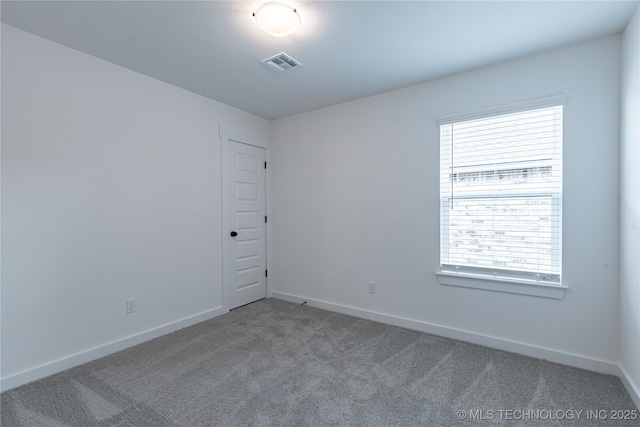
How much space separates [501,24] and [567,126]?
40.2 inches

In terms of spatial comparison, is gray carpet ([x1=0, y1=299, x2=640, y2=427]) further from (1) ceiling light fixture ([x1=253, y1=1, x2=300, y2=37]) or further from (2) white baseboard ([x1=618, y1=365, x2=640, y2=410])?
(1) ceiling light fixture ([x1=253, y1=1, x2=300, y2=37])

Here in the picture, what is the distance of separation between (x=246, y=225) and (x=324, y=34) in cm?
Answer: 262

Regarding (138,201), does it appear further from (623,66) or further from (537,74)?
(623,66)

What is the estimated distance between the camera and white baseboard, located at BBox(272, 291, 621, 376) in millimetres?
2328

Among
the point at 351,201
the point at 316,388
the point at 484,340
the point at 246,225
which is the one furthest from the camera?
the point at 246,225

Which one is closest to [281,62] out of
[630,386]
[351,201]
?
[351,201]

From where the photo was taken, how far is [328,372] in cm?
235

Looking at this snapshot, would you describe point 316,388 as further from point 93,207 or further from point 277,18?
point 277,18

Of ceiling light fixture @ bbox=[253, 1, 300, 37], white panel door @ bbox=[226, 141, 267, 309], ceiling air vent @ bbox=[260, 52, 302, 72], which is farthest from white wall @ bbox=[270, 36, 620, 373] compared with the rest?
ceiling light fixture @ bbox=[253, 1, 300, 37]

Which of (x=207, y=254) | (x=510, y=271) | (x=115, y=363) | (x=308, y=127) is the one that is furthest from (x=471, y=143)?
(x=115, y=363)

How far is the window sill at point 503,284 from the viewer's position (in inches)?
97.3

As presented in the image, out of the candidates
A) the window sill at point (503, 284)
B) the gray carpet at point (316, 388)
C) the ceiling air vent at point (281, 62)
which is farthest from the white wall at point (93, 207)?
the window sill at point (503, 284)

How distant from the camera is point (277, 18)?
194cm

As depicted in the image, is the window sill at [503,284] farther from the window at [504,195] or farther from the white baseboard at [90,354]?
the white baseboard at [90,354]
